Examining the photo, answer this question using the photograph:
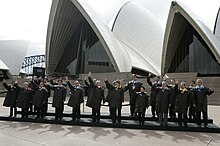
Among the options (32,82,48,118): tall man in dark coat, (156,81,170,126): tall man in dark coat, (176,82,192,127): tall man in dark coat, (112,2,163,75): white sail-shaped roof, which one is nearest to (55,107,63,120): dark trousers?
(32,82,48,118): tall man in dark coat

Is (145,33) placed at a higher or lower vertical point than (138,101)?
higher

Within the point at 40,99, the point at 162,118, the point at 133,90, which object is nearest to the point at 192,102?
the point at 162,118

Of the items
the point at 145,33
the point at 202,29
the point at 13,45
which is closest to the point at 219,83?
the point at 202,29

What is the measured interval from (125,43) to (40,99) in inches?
1021

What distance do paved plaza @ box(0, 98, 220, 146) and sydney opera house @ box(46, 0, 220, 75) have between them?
59.5 ft

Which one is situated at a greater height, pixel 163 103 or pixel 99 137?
pixel 163 103

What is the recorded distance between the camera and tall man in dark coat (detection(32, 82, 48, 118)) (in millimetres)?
6938

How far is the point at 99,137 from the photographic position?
486cm

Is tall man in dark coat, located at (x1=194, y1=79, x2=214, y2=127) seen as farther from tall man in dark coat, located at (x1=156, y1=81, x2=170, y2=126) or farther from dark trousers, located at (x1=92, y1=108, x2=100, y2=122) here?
dark trousers, located at (x1=92, y1=108, x2=100, y2=122)

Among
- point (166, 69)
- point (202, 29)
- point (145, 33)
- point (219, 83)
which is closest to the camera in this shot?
point (219, 83)

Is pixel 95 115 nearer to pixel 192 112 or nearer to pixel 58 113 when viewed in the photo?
pixel 58 113

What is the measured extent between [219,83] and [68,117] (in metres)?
11.4

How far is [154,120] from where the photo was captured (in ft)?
22.1

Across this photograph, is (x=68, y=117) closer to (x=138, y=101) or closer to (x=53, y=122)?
(x=53, y=122)
